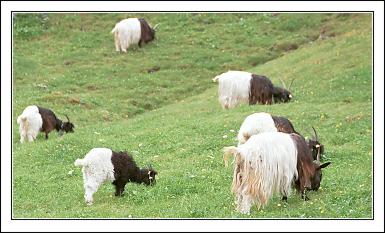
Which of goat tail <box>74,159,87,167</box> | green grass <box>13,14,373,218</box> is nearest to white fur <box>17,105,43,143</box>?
green grass <box>13,14,373,218</box>

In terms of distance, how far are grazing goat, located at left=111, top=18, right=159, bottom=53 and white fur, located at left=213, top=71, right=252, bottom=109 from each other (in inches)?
469

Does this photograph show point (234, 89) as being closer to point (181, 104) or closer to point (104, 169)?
point (181, 104)

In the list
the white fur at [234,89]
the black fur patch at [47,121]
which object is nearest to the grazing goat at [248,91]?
the white fur at [234,89]

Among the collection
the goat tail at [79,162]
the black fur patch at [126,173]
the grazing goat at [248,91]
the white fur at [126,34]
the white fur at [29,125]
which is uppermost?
the white fur at [126,34]

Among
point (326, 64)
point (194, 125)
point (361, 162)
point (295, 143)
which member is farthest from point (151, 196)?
point (326, 64)

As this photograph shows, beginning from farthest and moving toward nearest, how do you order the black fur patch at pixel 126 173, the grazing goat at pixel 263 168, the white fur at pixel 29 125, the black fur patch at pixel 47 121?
1. the black fur patch at pixel 47 121
2. the white fur at pixel 29 125
3. the black fur patch at pixel 126 173
4. the grazing goat at pixel 263 168

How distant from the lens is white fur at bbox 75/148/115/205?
13.1 meters

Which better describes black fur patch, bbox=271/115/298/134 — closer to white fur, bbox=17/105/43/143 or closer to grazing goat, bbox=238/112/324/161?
grazing goat, bbox=238/112/324/161

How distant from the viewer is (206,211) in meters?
11.6

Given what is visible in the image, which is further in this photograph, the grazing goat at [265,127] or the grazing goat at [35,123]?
the grazing goat at [35,123]

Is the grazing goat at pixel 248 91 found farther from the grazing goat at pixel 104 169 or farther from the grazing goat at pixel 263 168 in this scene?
the grazing goat at pixel 263 168

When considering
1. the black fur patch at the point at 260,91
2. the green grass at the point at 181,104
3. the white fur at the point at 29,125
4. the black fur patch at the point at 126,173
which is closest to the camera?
the green grass at the point at 181,104

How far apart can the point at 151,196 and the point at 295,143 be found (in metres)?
3.29

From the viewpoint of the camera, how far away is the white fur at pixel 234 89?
24.1m
